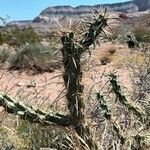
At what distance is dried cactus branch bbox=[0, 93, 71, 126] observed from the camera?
3.79 meters

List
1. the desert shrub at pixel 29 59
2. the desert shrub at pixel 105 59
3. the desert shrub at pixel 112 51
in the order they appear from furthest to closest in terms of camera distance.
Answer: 1. the desert shrub at pixel 112 51
2. the desert shrub at pixel 29 59
3. the desert shrub at pixel 105 59

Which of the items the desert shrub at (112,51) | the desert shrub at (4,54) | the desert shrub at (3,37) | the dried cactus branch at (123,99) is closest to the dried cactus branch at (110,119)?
the dried cactus branch at (123,99)

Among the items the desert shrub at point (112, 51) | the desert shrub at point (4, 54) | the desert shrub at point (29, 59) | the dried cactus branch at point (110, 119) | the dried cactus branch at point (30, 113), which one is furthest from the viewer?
the desert shrub at point (4, 54)

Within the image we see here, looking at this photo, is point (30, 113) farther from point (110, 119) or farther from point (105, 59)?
point (105, 59)

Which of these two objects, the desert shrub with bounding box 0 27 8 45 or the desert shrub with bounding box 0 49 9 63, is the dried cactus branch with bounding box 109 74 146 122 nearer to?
the desert shrub with bounding box 0 49 9 63

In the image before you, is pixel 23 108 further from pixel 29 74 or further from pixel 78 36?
pixel 29 74

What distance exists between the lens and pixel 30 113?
3838 mm

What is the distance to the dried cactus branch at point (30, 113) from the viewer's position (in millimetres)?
3789

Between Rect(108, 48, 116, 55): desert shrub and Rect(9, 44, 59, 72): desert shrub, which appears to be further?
Rect(108, 48, 116, 55): desert shrub

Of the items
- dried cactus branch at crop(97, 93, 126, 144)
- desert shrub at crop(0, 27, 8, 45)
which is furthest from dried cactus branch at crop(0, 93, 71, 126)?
desert shrub at crop(0, 27, 8, 45)

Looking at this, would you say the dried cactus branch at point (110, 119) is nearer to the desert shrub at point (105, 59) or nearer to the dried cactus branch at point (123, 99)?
the dried cactus branch at point (123, 99)

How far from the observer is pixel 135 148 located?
3.91 metres

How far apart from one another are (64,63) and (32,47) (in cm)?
1630

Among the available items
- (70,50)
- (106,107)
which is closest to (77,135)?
(106,107)
